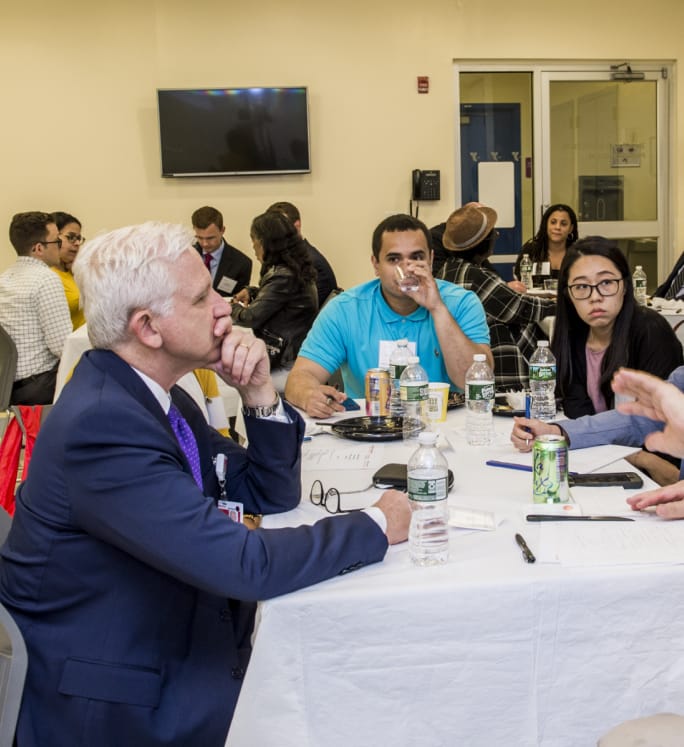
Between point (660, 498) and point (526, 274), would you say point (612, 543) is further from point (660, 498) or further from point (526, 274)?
point (526, 274)

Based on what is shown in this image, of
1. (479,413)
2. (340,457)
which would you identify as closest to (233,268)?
(479,413)

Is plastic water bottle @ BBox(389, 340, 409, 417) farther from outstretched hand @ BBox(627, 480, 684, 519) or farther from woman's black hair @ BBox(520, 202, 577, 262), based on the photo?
woman's black hair @ BBox(520, 202, 577, 262)

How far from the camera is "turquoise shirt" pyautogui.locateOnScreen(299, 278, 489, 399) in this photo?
326 centimetres

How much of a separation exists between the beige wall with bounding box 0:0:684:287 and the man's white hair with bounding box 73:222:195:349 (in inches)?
235

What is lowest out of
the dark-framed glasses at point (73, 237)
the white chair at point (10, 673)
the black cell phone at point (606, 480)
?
the white chair at point (10, 673)

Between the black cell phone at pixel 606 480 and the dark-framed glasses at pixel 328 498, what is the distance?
1.55 feet

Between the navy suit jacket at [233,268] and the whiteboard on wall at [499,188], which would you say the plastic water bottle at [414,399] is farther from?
the whiteboard on wall at [499,188]

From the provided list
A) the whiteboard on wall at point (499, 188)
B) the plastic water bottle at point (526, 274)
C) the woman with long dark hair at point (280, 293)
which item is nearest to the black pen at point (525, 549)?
the woman with long dark hair at point (280, 293)

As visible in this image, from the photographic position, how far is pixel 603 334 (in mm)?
2982

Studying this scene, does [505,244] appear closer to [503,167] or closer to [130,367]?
[503,167]

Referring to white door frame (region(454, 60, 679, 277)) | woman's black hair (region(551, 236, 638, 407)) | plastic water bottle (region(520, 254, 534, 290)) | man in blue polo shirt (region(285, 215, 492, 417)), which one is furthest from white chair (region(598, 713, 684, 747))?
white door frame (region(454, 60, 679, 277))

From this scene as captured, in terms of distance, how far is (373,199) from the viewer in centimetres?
752

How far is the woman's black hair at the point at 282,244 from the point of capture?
207 inches

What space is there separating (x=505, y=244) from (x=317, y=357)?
500 centimetres
